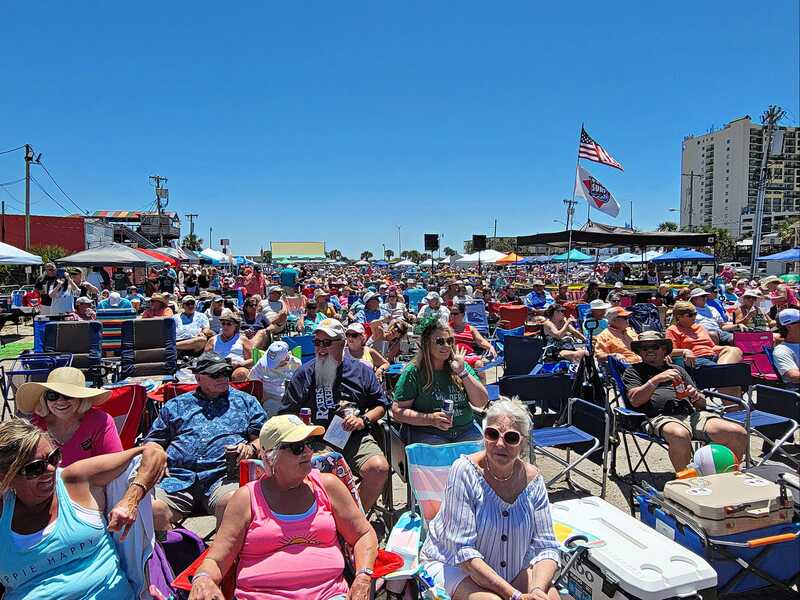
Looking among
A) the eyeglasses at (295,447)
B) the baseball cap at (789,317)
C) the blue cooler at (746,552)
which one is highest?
the baseball cap at (789,317)

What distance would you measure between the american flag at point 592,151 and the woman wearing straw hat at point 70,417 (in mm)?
13631

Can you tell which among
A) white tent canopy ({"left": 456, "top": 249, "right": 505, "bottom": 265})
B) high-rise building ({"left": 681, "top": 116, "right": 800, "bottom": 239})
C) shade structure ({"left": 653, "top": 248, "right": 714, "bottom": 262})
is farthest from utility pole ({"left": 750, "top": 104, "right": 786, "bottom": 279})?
high-rise building ({"left": 681, "top": 116, "right": 800, "bottom": 239})

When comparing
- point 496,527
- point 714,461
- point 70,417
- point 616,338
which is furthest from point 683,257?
point 70,417

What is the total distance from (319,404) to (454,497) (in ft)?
5.67

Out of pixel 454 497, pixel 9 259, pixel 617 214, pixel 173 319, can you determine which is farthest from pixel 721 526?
pixel 9 259

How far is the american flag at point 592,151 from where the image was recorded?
1398cm

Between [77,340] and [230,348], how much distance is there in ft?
7.82

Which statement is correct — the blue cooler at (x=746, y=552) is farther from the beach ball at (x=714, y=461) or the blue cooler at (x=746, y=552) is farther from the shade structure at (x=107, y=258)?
the shade structure at (x=107, y=258)

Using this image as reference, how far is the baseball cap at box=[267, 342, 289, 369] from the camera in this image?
4844 millimetres

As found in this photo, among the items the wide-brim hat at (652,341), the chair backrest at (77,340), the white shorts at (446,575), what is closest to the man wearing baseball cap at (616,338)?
the wide-brim hat at (652,341)

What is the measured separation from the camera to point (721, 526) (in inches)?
104

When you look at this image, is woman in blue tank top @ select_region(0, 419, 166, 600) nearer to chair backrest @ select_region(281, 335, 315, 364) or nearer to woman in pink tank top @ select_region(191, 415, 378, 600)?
woman in pink tank top @ select_region(191, 415, 378, 600)

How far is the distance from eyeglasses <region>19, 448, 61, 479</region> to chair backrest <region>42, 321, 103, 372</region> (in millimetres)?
5628

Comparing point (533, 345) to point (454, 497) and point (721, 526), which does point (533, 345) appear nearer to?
point (721, 526)
